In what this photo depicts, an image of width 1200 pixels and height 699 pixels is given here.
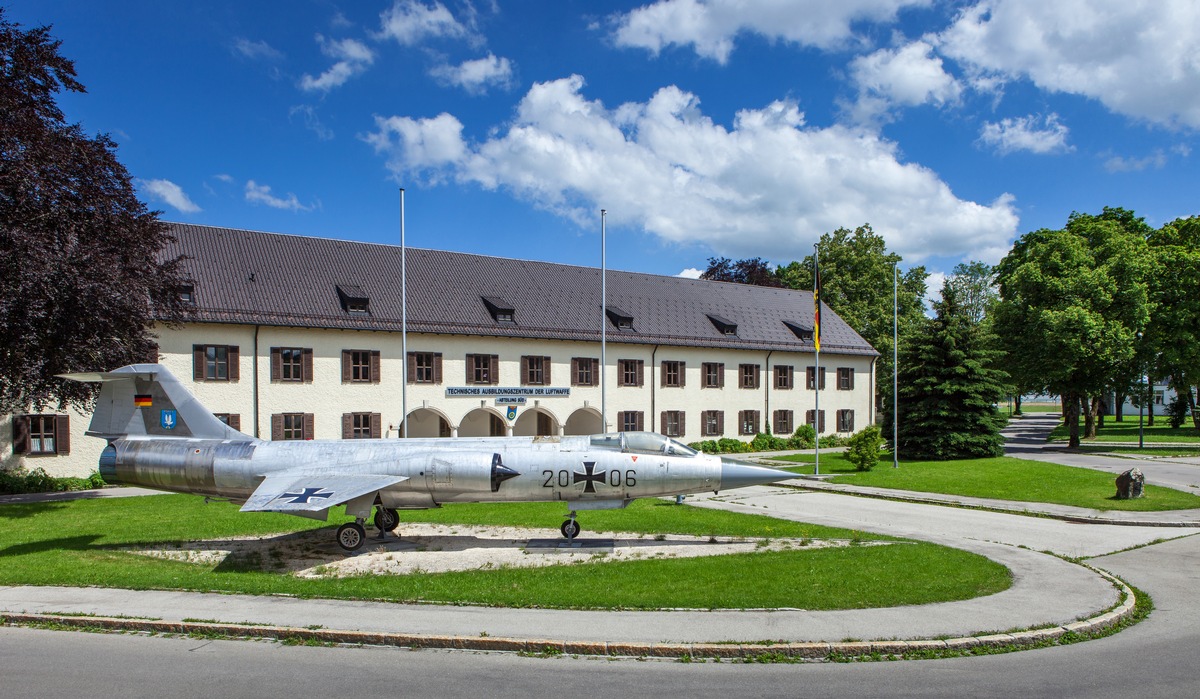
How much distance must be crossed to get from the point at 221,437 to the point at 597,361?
23637 mm

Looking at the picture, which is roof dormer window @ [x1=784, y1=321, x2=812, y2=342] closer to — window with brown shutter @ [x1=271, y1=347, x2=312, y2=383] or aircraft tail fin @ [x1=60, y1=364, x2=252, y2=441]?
window with brown shutter @ [x1=271, y1=347, x2=312, y2=383]

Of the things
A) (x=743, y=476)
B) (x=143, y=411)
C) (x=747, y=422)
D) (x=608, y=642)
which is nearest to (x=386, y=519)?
(x=143, y=411)

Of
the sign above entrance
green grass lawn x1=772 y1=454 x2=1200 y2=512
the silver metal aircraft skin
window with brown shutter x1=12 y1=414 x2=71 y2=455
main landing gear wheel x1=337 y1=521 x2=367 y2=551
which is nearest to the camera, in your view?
main landing gear wheel x1=337 y1=521 x2=367 y2=551

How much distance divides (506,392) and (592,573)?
2381 cm

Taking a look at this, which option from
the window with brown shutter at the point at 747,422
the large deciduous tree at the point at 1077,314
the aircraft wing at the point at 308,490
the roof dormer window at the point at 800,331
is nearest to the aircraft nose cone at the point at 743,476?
the aircraft wing at the point at 308,490

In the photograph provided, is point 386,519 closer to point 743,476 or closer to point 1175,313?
point 743,476

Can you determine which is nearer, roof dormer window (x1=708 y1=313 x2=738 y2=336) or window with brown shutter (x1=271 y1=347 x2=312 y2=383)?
window with brown shutter (x1=271 y1=347 x2=312 y2=383)

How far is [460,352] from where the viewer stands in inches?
1427

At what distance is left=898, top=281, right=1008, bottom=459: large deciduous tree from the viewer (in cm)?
3678

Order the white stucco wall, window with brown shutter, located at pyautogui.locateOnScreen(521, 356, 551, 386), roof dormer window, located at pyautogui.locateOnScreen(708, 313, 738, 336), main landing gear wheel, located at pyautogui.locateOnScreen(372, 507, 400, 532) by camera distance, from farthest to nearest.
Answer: roof dormer window, located at pyautogui.locateOnScreen(708, 313, 738, 336), window with brown shutter, located at pyautogui.locateOnScreen(521, 356, 551, 386), the white stucco wall, main landing gear wheel, located at pyautogui.locateOnScreen(372, 507, 400, 532)

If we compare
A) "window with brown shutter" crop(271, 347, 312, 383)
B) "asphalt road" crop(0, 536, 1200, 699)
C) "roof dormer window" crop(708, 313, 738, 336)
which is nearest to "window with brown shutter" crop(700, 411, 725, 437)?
"roof dormer window" crop(708, 313, 738, 336)

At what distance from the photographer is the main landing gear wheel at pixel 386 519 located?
1815 centimetres

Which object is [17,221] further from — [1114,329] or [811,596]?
[1114,329]

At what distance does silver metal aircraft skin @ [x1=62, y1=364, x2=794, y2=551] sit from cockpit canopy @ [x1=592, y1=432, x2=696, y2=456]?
0.02m
